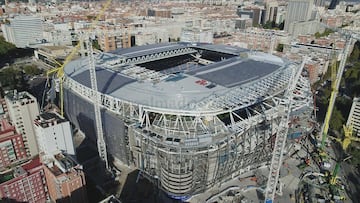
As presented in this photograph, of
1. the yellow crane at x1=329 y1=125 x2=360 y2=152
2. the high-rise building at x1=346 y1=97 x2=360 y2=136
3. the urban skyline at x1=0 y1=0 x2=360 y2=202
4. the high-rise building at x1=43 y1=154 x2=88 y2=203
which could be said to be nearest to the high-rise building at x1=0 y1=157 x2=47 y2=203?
the urban skyline at x1=0 y1=0 x2=360 y2=202

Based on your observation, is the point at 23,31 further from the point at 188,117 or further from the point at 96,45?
the point at 188,117

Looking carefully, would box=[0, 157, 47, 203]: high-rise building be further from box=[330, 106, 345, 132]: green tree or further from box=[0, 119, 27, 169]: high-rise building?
box=[330, 106, 345, 132]: green tree

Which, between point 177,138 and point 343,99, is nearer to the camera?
point 177,138

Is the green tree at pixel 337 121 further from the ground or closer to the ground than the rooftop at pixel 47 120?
closer to the ground

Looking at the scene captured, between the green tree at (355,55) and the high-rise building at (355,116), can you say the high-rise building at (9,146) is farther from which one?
the green tree at (355,55)

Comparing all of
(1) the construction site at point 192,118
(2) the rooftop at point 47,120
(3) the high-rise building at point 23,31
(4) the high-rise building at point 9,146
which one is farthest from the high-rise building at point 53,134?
(3) the high-rise building at point 23,31

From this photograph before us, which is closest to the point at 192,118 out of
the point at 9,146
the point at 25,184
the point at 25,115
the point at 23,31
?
the point at 25,184
